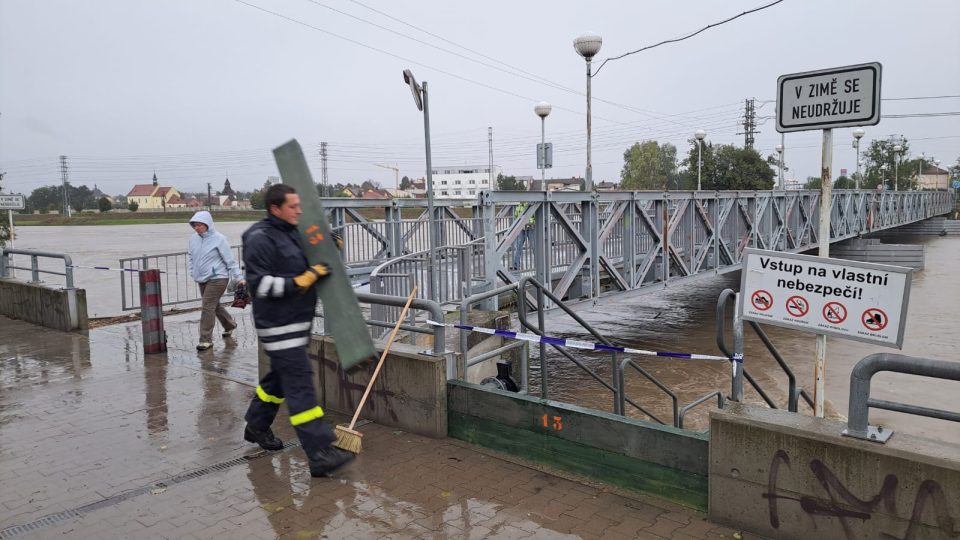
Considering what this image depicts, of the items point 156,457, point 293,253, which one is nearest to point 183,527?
point 156,457

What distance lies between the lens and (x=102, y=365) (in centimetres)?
790

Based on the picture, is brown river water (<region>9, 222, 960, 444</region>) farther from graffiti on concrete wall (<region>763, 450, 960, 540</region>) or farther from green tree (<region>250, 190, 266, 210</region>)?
graffiti on concrete wall (<region>763, 450, 960, 540</region>)

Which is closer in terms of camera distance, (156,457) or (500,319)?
(156,457)

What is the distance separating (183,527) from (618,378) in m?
3.60

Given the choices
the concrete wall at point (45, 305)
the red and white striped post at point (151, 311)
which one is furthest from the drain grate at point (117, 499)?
the concrete wall at point (45, 305)

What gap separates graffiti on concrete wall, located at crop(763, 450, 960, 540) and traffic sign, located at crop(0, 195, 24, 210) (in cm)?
1430

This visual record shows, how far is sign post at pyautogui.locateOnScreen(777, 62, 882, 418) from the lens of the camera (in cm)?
444

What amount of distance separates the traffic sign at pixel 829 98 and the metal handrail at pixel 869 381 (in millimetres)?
1890

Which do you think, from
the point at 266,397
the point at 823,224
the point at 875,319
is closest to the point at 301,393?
the point at 266,397

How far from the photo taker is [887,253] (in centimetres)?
3019

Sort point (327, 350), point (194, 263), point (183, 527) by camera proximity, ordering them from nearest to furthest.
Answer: point (183, 527)
point (327, 350)
point (194, 263)

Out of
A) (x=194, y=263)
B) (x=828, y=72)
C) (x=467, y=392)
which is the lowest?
(x=467, y=392)

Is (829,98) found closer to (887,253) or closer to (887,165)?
(887,253)

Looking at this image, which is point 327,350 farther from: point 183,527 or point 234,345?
point 234,345
